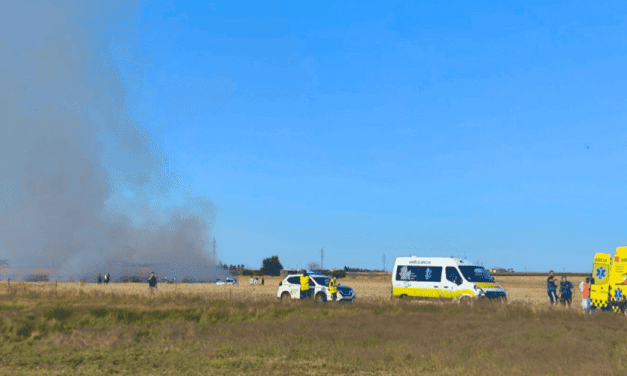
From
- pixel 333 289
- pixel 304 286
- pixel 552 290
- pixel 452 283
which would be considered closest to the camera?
pixel 452 283

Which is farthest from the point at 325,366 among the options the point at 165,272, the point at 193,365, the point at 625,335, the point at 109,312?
the point at 165,272

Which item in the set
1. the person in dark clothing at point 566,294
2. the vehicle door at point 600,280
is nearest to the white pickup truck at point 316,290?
the person in dark clothing at point 566,294

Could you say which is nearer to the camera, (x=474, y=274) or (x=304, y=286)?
(x=474, y=274)

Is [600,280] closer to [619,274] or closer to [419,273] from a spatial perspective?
[619,274]

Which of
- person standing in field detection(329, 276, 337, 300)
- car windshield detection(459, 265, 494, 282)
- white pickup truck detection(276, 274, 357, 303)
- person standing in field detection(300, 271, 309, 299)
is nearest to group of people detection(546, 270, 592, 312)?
car windshield detection(459, 265, 494, 282)

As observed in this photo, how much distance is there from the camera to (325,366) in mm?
14383

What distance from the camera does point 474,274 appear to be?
2820 cm

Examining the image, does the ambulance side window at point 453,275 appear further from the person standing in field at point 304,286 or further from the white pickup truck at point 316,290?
the person standing in field at point 304,286

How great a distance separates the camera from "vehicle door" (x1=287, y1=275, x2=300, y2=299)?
102 ft

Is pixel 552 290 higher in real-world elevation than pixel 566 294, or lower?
higher

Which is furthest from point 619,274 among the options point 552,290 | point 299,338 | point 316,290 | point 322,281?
point 322,281

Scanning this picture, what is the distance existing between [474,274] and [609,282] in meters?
5.76

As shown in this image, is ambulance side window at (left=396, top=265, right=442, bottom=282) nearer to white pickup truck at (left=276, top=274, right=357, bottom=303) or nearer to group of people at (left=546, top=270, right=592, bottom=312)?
white pickup truck at (left=276, top=274, right=357, bottom=303)

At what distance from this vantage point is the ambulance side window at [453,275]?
2794cm
